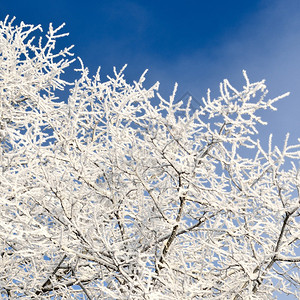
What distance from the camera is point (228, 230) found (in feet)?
14.2

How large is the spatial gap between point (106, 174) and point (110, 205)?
1.66 ft

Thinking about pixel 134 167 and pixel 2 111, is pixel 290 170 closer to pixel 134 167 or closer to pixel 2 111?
pixel 134 167

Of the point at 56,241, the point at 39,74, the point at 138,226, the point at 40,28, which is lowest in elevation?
the point at 56,241

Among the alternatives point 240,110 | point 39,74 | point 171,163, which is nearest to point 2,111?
point 39,74

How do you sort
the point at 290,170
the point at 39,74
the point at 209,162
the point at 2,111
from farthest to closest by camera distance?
the point at 39,74, the point at 2,111, the point at 209,162, the point at 290,170

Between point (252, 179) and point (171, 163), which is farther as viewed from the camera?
point (252, 179)

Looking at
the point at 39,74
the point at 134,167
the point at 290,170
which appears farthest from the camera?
the point at 39,74

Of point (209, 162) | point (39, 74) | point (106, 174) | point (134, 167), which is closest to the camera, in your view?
point (209, 162)

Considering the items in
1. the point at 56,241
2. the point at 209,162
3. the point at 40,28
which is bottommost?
the point at 56,241

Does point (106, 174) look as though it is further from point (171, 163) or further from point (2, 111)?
point (2, 111)

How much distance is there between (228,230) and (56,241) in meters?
1.89

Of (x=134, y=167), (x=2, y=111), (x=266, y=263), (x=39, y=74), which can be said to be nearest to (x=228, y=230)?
(x=266, y=263)

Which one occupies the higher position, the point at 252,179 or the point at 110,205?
the point at 252,179

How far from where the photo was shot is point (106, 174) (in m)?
5.21
